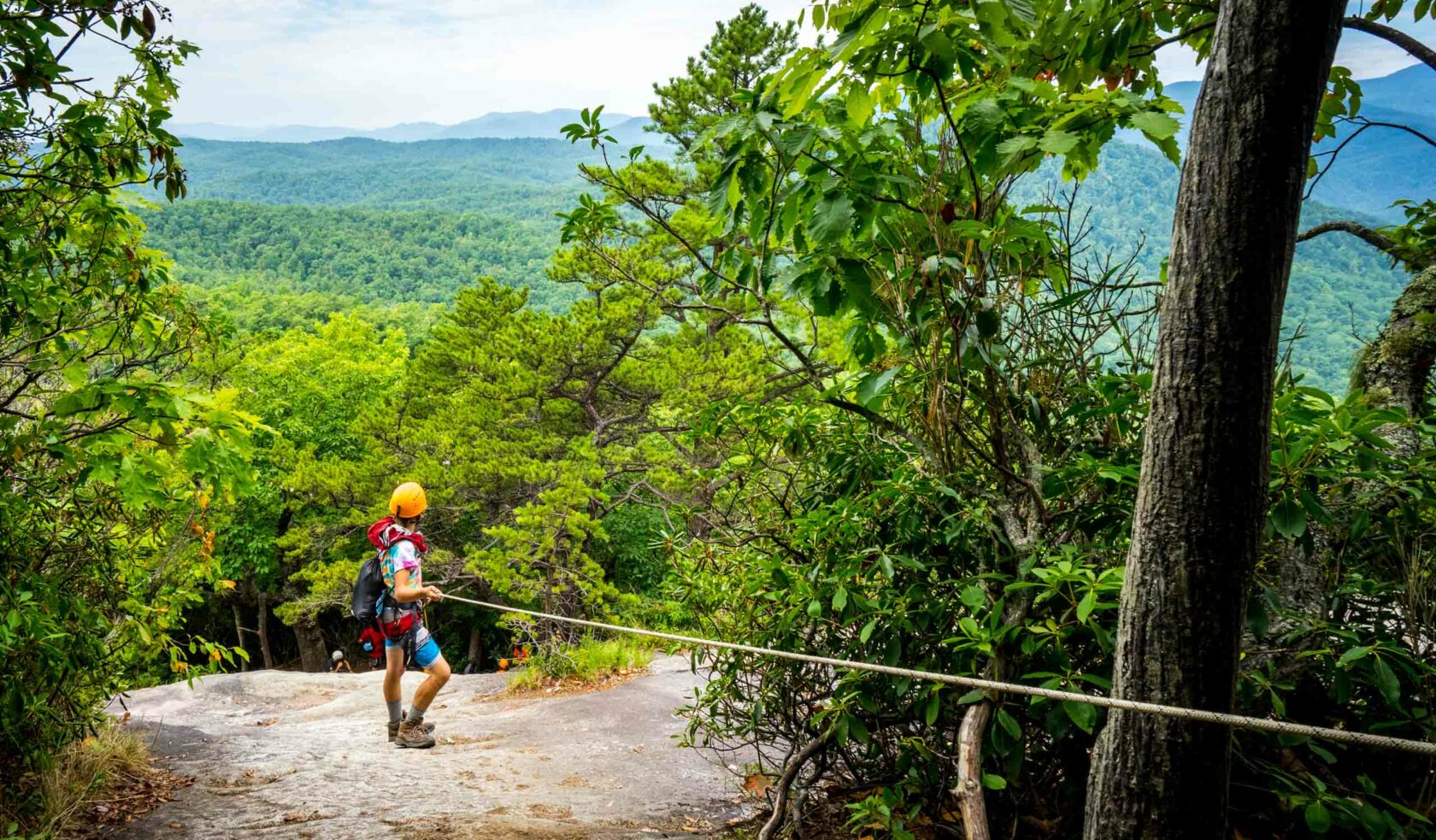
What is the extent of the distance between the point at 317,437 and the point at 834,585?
2469cm

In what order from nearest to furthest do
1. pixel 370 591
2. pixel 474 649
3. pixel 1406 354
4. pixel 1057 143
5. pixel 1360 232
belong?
1. pixel 1057 143
2. pixel 1406 354
3. pixel 1360 232
4. pixel 370 591
5. pixel 474 649

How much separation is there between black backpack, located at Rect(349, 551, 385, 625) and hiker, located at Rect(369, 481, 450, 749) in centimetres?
3

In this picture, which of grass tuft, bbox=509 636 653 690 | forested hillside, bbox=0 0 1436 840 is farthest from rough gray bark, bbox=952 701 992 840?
grass tuft, bbox=509 636 653 690

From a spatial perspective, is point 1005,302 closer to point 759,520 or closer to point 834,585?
point 834,585

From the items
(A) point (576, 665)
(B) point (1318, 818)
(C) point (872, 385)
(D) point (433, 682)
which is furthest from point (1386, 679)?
(A) point (576, 665)

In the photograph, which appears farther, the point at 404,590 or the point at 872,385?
the point at 404,590

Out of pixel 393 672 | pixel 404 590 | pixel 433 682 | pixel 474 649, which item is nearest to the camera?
pixel 404 590

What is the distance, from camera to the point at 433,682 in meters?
5.04

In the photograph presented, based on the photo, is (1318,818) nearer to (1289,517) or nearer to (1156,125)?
(1289,517)

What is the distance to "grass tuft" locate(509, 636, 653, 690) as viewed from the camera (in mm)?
9961

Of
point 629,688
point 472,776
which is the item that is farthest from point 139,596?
point 629,688

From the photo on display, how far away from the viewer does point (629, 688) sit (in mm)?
8141

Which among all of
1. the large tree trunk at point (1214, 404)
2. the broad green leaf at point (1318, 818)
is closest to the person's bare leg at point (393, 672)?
the large tree trunk at point (1214, 404)

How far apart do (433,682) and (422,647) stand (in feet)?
1.18
